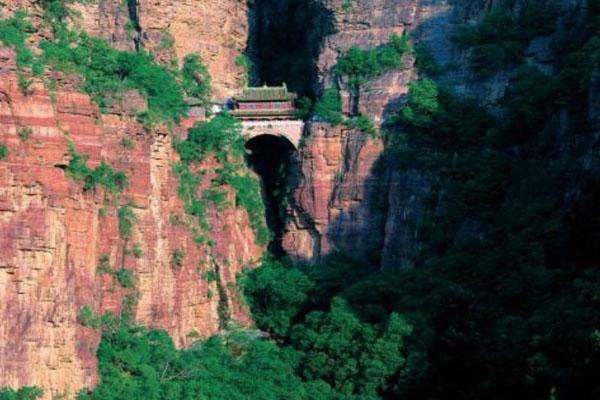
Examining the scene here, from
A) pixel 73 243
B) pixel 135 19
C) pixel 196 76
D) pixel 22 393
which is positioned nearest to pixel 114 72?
pixel 135 19

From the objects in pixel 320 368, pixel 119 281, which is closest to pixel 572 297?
pixel 320 368

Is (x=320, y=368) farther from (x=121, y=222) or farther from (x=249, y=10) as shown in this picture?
(x=249, y=10)

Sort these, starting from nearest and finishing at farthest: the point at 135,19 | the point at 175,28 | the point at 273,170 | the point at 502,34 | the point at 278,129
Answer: the point at 502,34, the point at 278,129, the point at 273,170, the point at 135,19, the point at 175,28

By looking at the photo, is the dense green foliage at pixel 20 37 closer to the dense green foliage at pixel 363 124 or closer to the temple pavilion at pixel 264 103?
the temple pavilion at pixel 264 103

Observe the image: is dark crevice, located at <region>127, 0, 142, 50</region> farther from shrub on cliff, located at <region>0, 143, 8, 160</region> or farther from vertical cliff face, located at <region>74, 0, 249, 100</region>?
shrub on cliff, located at <region>0, 143, 8, 160</region>

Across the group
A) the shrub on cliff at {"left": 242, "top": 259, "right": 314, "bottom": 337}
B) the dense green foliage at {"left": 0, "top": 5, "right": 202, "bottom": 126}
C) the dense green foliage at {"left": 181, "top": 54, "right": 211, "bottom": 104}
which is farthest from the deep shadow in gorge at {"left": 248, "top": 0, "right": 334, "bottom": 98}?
the shrub on cliff at {"left": 242, "top": 259, "right": 314, "bottom": 337}

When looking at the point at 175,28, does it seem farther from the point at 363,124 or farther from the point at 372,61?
the point at 363,124
